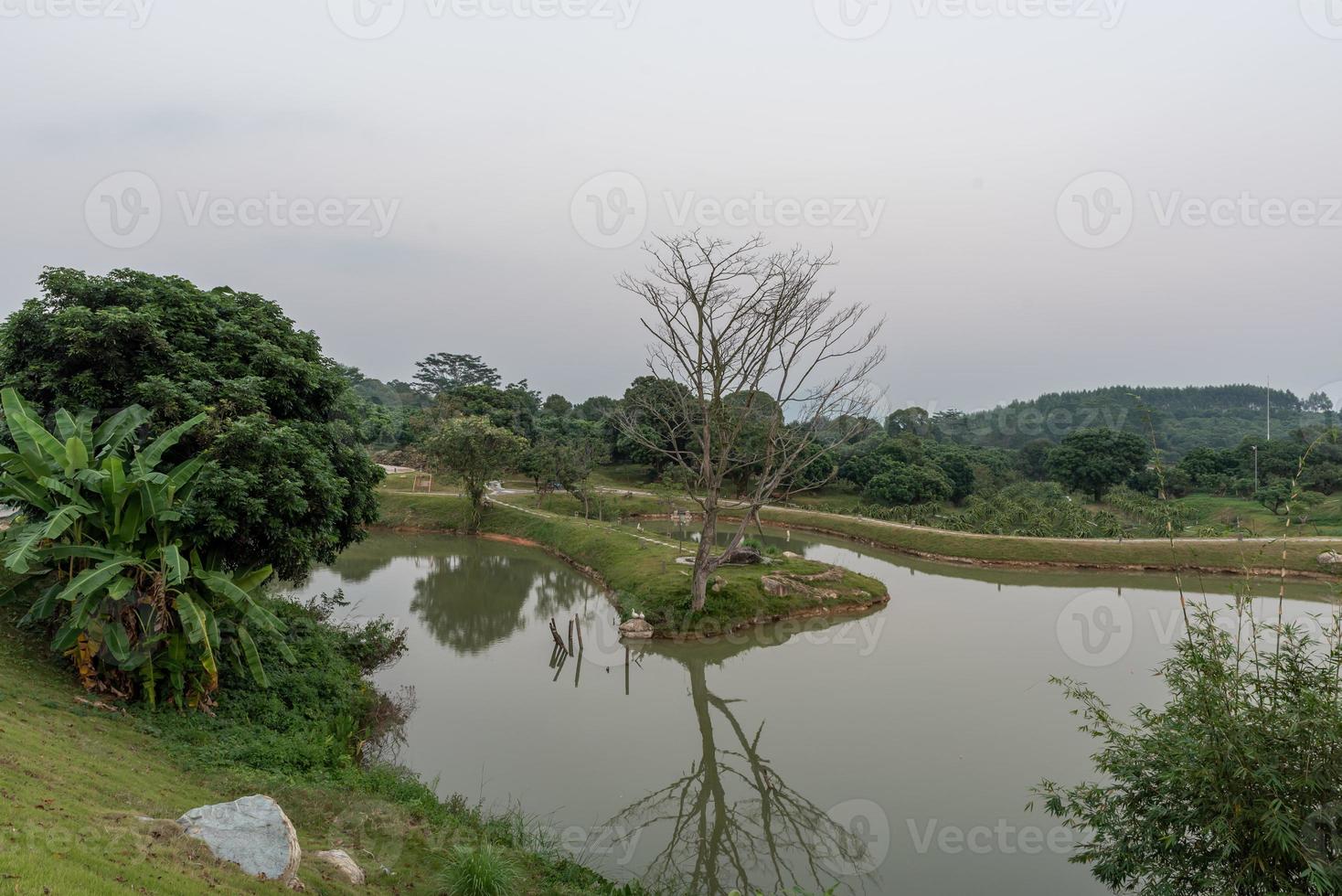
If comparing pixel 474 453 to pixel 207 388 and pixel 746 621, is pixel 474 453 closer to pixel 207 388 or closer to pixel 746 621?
pixel 746 621

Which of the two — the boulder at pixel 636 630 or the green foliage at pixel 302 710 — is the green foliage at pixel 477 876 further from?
the boulder at pixel 636 630

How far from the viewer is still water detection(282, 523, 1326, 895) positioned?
9156mm

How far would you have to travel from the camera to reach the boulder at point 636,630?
18.7 metres

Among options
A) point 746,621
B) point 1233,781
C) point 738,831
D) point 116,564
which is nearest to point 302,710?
point 116,564

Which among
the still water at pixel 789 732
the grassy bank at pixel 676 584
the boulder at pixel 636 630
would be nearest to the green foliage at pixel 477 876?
the still water at pixel 789 732

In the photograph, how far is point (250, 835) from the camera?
5688 millimetres

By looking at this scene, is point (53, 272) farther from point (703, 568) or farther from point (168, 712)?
point (703, 568)

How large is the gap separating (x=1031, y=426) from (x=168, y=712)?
9348cm

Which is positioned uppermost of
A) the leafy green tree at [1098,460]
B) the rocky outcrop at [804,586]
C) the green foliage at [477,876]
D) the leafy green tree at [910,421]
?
the leafy green tree at [910,421]

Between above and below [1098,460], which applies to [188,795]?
below

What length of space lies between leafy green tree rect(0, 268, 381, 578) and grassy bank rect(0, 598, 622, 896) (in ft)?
8.24

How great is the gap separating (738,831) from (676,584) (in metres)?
10.9

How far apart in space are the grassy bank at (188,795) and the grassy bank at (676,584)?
31.6ft

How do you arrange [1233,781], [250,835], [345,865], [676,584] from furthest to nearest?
[676,584] → [345,865] → [250,835] → [1233,781]
